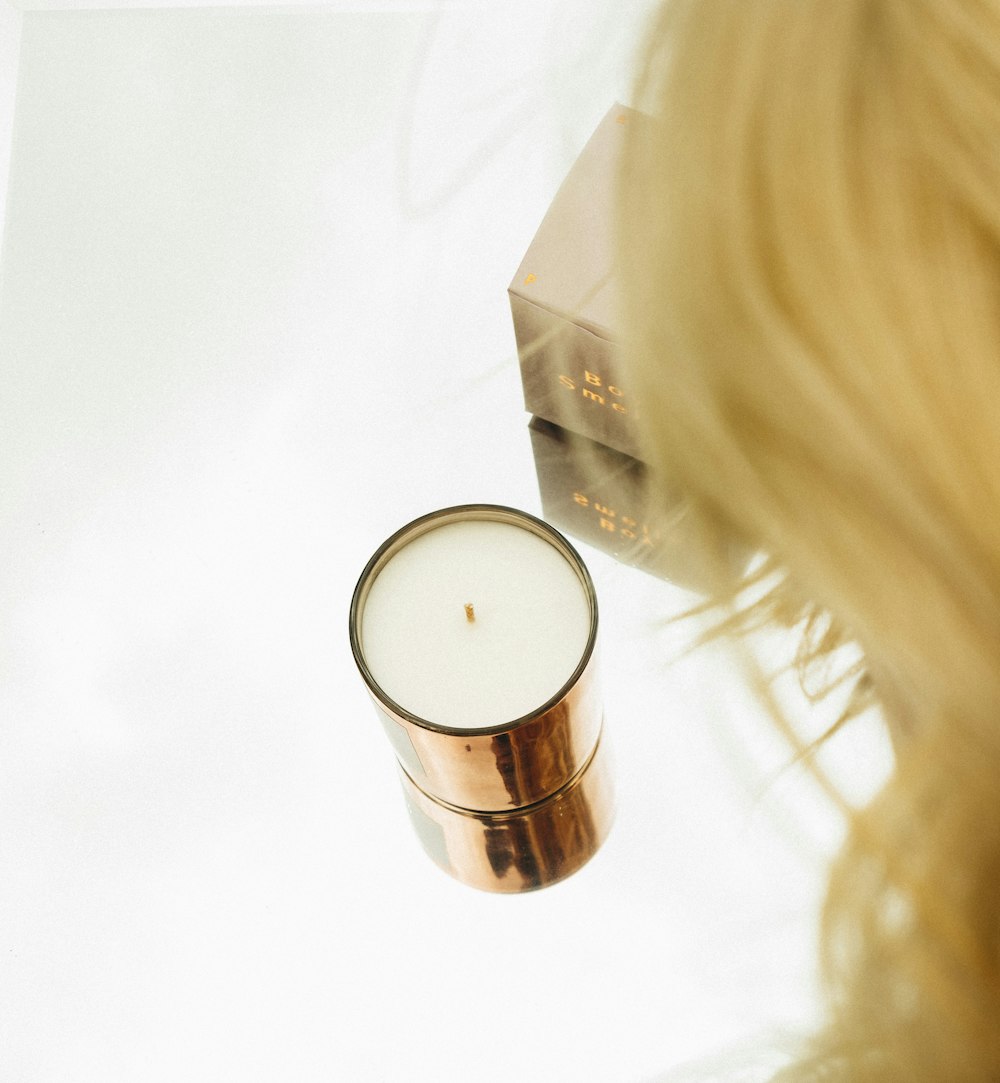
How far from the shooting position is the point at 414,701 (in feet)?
1.22

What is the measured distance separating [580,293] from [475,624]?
147mm

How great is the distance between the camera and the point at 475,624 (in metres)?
0.38

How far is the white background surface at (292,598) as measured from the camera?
480 mm

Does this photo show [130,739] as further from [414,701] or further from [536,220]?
[536,220]

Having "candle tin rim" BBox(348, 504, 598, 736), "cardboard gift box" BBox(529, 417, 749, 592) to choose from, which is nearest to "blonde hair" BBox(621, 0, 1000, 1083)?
"candle tin rim" BBox(348, 504, 598, 736)

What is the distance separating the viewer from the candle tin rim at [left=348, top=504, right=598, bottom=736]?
34cm

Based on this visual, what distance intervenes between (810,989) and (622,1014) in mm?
82

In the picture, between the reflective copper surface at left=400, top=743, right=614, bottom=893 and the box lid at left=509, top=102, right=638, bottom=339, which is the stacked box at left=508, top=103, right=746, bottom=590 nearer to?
the box lid at left=509, top=102, right=638, bottom=339

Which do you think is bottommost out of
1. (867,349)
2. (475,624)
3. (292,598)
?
(292,598)

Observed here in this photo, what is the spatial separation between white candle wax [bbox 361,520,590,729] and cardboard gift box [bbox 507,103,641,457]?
9cm

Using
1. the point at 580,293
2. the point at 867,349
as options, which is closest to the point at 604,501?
the point at 580,293

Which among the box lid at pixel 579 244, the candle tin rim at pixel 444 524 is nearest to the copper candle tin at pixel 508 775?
the candle tin rim at pixel 444 524

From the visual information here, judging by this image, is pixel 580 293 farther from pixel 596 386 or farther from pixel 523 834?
pixel 523 834

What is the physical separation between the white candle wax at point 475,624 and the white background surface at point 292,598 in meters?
0.08
